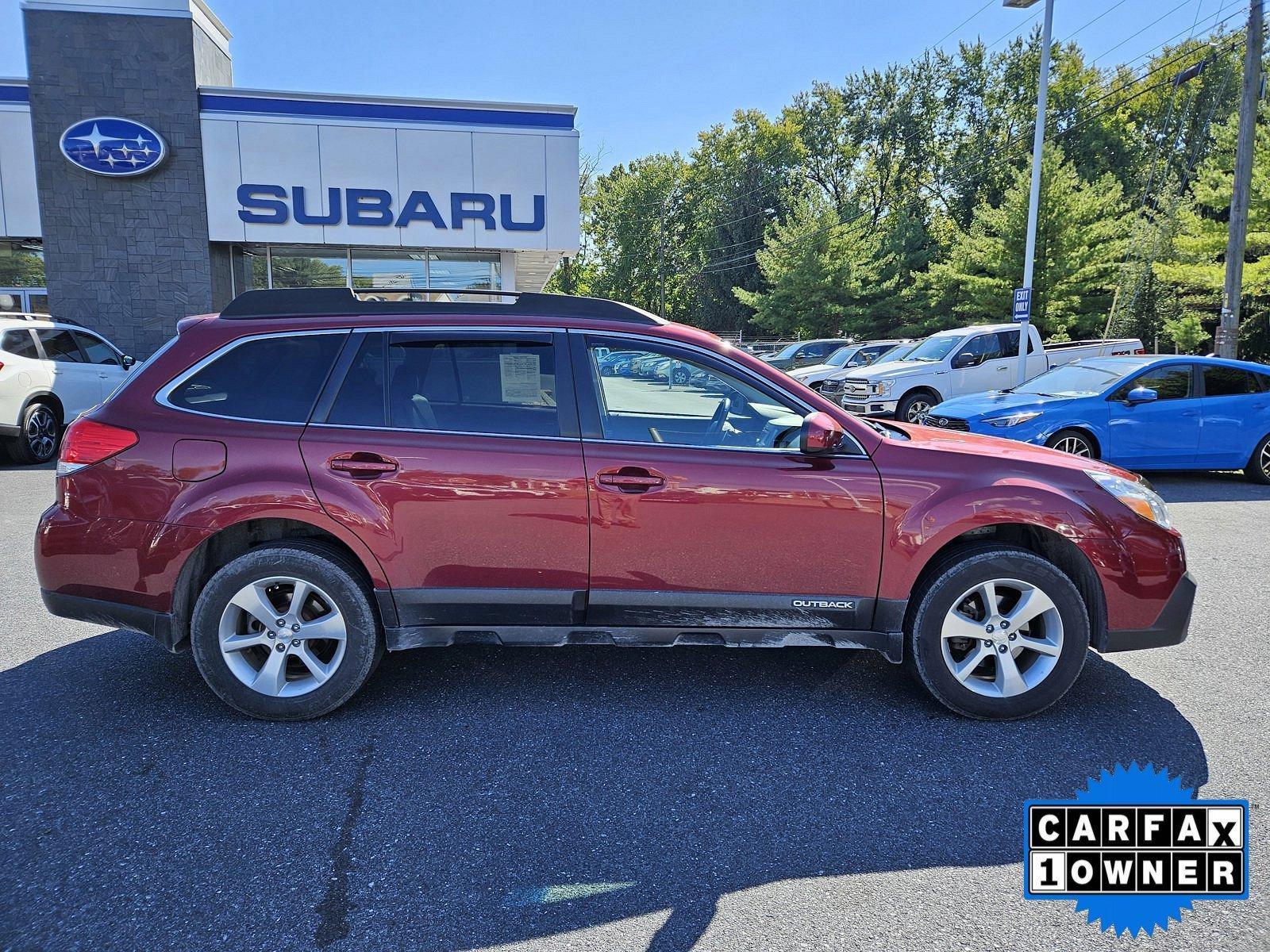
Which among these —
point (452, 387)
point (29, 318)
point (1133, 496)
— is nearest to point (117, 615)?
point (452, 387)

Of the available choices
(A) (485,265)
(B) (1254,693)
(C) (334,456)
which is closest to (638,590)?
(C) (334,456)

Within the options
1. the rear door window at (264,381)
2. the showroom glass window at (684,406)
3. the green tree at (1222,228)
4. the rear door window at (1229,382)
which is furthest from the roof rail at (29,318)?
the green tree at (1222,228)

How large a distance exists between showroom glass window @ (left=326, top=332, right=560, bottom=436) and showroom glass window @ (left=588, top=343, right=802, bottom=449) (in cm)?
26

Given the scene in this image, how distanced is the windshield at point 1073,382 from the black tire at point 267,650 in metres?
8.97

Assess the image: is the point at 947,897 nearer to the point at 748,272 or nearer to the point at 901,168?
the point at 748,272

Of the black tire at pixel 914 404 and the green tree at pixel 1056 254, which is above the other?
the green tree at pixel 1056 254

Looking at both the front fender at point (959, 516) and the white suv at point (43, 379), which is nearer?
the front fender at point (959, 516)

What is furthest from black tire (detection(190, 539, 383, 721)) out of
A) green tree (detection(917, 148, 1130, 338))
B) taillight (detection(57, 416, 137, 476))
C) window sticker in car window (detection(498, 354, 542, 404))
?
green tree (detection(917, 148, 1130, 338))

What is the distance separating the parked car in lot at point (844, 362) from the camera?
1953 centimetres

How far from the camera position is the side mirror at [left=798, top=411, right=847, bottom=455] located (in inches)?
139

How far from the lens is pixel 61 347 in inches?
436

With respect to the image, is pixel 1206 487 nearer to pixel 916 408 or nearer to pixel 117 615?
pixel 916 408

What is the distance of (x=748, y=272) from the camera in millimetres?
61000

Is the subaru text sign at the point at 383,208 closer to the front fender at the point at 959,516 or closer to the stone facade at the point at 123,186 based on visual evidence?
the stone facade at the point at 123,186
